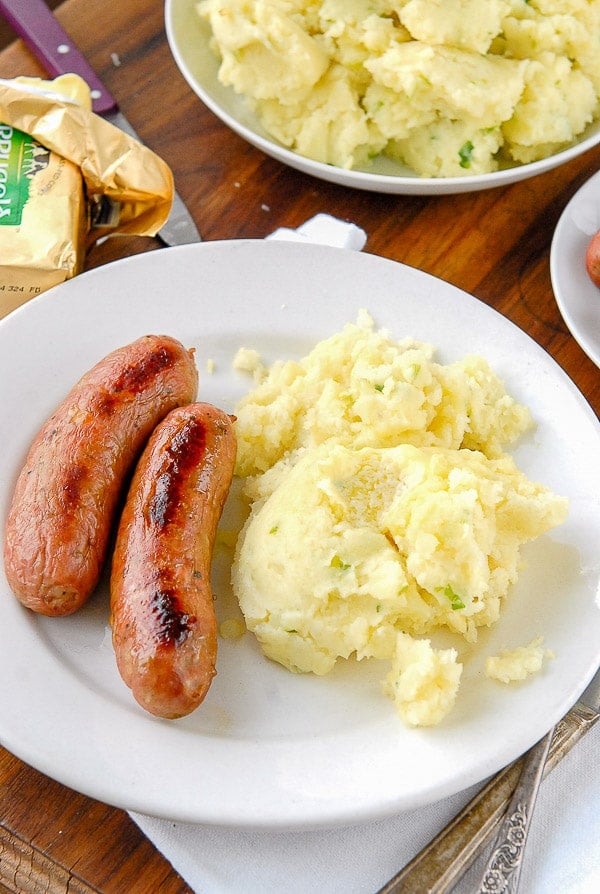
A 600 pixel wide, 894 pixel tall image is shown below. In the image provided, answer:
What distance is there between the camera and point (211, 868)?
6.09 feet

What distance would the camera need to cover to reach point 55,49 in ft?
10.4

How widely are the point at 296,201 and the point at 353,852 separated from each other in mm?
2018

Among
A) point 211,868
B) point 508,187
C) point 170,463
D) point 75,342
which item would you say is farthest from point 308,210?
point 211,868

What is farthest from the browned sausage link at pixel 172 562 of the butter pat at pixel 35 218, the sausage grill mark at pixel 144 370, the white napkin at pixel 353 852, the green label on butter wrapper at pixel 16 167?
the green label on butter wrapper at pixel 16 167

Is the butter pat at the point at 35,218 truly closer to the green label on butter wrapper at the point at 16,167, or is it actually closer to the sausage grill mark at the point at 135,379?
the green label on butter wrapper at the point at 16,167

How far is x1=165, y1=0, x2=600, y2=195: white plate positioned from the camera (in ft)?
9.11

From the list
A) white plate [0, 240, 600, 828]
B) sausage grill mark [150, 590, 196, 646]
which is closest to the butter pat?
white plate [0, 240, 600, 828]

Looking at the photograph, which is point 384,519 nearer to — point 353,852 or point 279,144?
point 353,852

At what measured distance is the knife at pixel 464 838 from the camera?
1809mm

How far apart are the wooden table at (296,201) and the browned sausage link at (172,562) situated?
1.04 meters

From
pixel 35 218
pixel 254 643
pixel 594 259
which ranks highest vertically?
pixel 35 218

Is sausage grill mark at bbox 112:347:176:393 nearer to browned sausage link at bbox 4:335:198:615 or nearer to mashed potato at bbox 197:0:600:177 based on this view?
browned sausage link at bbox 4:335:198:615

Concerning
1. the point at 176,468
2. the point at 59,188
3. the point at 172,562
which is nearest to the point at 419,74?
the point at 59,188

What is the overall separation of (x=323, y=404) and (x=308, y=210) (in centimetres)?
101
